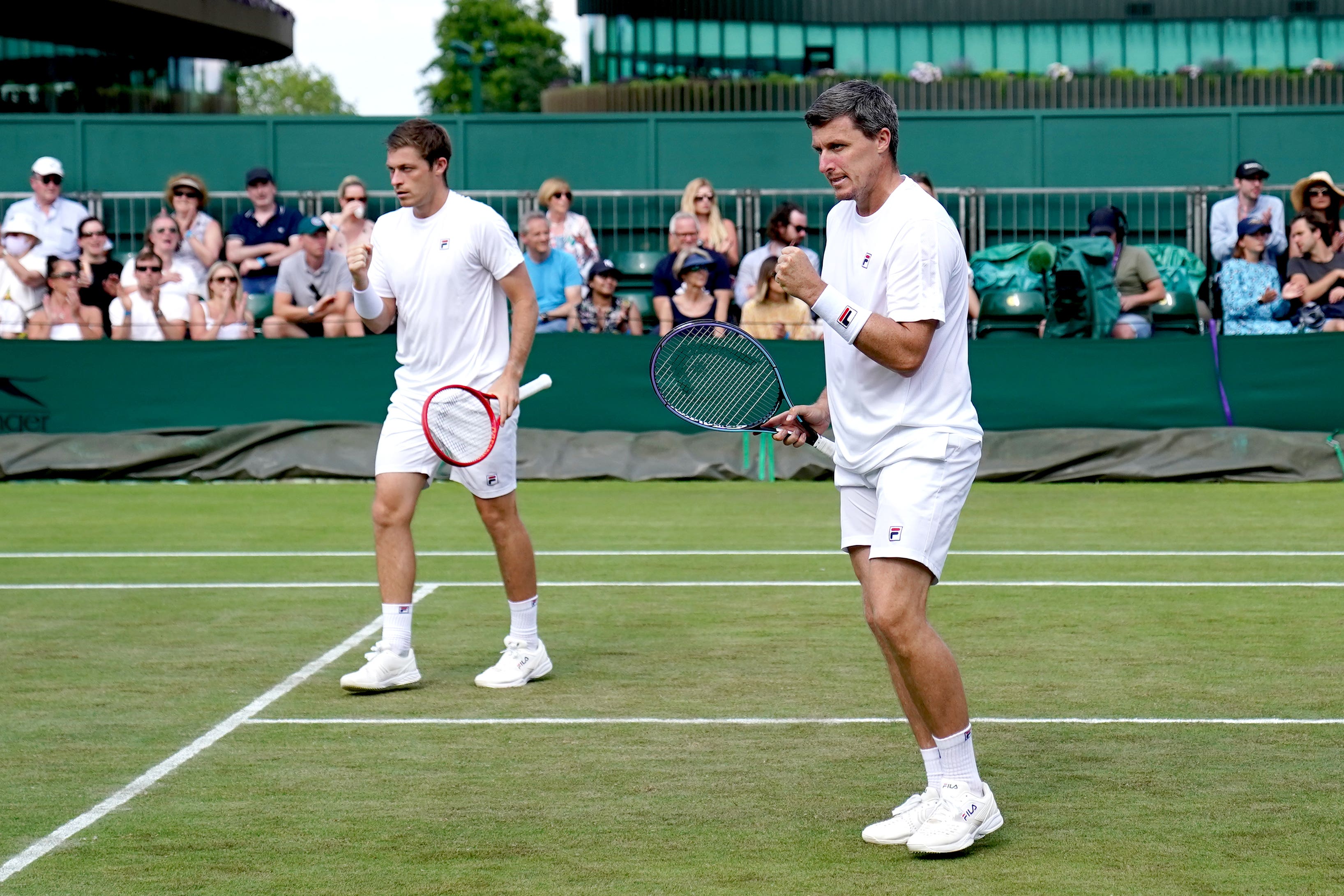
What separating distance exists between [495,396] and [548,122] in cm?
1260

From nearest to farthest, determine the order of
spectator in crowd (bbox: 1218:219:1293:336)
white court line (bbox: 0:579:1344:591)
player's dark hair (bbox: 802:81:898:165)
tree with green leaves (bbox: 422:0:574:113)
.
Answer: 1. player's dark hair (bbox: 802:81:898:165)
2. white court line (bbox: 0:579:1344:591)
3. spectator in crowd (bbox: 1218:219:1293:336)
4. tree with green leaves (bbox: 422:0:574:113)

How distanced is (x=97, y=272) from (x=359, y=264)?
9708 millimetres

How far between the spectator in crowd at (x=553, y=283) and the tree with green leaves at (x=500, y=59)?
223 ft

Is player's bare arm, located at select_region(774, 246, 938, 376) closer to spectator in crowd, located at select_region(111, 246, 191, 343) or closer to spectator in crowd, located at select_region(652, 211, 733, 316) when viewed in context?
spectator in crowd, located at select_region(652, 211, 733, 316)

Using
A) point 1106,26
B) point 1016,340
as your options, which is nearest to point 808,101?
point 1106,26

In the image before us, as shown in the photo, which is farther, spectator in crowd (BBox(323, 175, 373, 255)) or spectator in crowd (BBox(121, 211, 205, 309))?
spectator in crowd (BBox(121, 211, 205, 309))

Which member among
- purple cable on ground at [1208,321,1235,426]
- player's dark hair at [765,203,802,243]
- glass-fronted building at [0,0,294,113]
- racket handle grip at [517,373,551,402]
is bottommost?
purple cable on ground at [1208,321,1235,426]

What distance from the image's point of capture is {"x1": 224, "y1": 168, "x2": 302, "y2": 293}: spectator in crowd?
1582 centimetres

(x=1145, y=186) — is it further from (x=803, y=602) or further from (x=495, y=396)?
(x=495, y=396)

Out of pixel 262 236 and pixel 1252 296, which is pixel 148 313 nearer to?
pixel 262 236

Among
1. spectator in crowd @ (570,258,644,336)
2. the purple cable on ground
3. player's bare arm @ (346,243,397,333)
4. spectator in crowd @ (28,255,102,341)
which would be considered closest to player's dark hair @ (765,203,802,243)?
spectator in crowd @ (570,258,644,336)

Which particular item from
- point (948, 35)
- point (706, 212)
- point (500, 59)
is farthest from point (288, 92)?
point (706, 212)

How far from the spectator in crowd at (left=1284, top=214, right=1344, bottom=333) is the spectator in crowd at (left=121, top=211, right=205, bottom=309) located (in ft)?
30.8

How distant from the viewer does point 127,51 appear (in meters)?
26.1
